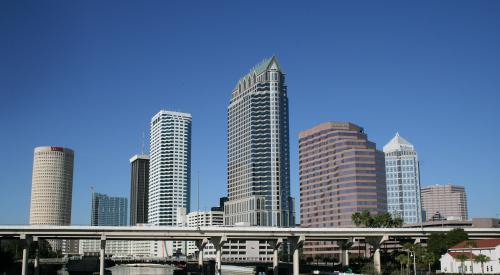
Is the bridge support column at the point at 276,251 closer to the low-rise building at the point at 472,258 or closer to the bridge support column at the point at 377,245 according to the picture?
the bridge support column at the point at 377,245

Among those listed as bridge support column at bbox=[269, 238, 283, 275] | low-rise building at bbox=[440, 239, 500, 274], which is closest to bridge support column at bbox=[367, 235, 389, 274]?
low-rise building at bbox=[440, 239, 500, 274]

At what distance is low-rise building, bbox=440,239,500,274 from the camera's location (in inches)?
4870

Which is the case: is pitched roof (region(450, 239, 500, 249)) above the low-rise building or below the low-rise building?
above

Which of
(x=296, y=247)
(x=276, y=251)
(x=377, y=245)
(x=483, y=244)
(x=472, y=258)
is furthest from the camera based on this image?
(x=276, y=251)

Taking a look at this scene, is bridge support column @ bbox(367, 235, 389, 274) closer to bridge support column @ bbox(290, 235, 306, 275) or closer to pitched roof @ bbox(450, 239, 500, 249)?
bridge support column @ bbox(290, 235, 306, 275)

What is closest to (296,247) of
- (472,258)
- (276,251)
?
(276,251)

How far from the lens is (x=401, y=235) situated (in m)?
156

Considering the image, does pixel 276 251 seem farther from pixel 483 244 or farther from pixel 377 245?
pixel 483 244

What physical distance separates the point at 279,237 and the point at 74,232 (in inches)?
2073

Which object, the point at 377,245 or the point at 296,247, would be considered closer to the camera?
the point at 296,247

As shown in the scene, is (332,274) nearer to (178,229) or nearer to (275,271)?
(275,271)

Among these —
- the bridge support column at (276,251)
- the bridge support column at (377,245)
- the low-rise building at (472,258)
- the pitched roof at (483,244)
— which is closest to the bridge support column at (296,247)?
the bridge support column at (276,251)

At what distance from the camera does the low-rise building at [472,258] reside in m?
124

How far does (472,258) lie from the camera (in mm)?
123000
